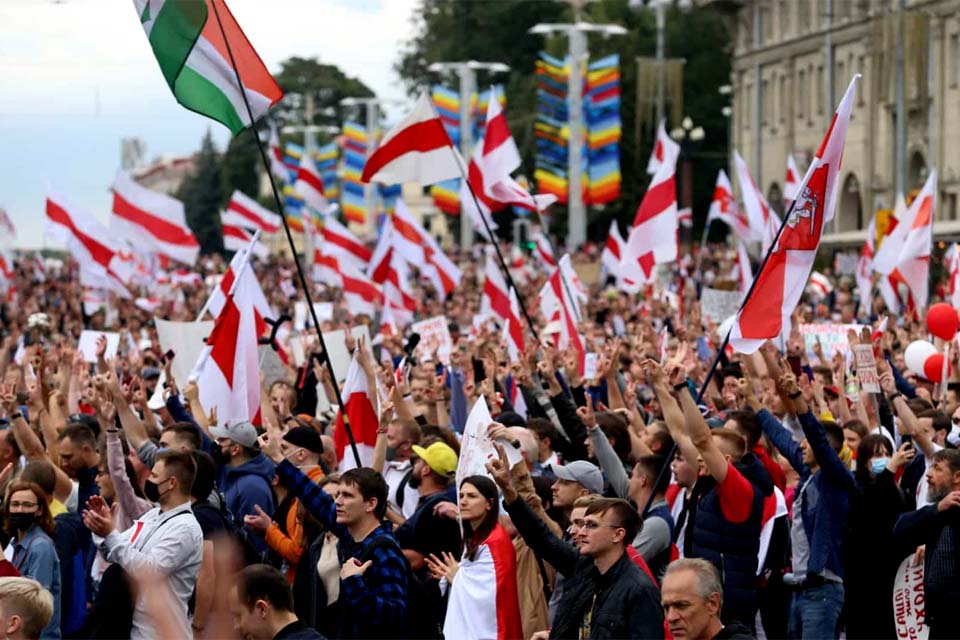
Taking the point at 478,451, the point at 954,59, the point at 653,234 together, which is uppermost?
A: the point at 954,59

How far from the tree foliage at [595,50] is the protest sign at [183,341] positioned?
57.9 meters

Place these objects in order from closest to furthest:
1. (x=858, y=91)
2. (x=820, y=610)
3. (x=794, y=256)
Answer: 1. (x=820, y=610)
2. (x=794, y=256)
3. (x=858, y=91)

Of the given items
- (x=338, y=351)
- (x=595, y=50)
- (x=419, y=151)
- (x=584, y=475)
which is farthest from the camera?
A: (x=595, y=50)

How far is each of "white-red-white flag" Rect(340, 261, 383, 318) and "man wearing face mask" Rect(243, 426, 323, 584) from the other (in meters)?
13.0

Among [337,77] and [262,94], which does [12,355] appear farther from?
[337,77]

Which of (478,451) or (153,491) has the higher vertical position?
(478,451)

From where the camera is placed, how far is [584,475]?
8094 mm

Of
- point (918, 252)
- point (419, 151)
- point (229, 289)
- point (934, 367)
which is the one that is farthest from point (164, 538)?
point (918, 252)

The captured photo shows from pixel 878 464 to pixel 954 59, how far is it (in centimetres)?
4001

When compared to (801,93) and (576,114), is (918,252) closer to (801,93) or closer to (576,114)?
(576,114)

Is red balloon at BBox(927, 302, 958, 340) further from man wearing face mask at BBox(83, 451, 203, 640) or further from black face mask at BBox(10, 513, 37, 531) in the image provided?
black face mask at BBox(10, 513, 37, 531)

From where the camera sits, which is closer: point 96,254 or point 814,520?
point 814,520

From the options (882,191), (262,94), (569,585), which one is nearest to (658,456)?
(569,585)

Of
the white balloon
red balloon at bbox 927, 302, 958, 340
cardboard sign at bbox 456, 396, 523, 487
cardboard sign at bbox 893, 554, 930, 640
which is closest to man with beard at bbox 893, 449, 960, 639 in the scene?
cardboard sign at bbox 893, 554, 930, 640
